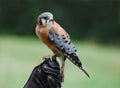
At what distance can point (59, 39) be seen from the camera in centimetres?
294

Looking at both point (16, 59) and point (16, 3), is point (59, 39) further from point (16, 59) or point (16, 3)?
point (16, 3)

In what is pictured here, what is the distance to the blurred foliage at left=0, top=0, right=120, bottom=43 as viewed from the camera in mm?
10945

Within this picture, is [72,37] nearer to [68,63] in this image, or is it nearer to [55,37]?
[68,63]

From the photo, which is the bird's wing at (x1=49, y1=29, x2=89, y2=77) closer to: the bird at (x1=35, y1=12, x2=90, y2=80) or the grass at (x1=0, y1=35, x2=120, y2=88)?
the bird at (x1=35, y1=12, x2=90, y2=80)

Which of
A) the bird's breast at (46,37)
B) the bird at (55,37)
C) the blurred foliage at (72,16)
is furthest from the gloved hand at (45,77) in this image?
the blurred foliage at (72,16)

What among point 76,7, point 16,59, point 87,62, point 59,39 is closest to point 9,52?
point 16,59

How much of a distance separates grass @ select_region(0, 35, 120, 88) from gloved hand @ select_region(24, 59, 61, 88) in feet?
14.6

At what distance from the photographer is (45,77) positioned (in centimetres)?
262

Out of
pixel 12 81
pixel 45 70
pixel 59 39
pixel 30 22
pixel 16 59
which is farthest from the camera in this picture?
pixel 30 22

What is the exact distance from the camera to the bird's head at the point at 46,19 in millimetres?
2867

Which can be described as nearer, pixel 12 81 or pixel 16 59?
pixel 12 81

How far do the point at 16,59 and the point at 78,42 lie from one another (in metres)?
1.73

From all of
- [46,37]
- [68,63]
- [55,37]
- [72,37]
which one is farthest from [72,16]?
[55,37]

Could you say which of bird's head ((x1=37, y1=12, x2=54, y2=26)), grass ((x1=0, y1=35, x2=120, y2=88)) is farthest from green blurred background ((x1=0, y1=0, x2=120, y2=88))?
bird's head ((x1=37, y1=12, x2=54, y2=26))
